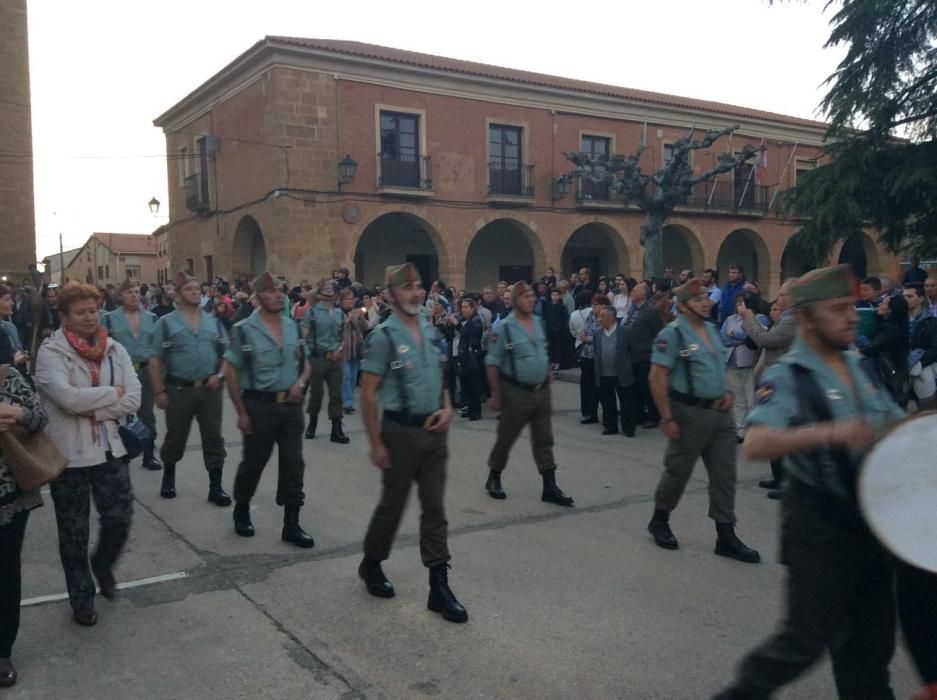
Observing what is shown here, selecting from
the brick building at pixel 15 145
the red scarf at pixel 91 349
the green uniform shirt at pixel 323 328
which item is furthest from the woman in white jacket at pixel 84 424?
the brick building at pixel 15 145

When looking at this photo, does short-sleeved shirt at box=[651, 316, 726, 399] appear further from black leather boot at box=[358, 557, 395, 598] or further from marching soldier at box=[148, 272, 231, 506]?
marching soldier at box=[148, 272, 231, 506]

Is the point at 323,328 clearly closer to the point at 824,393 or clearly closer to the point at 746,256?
the point at 824,393

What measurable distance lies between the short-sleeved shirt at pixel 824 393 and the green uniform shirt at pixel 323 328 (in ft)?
21.1

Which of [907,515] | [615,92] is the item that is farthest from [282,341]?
[615,92]

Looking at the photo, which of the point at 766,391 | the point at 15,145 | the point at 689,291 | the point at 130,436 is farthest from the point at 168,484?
the point at 15,145

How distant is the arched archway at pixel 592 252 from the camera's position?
29.0 m

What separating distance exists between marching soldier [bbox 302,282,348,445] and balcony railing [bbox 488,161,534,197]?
16.5 metres

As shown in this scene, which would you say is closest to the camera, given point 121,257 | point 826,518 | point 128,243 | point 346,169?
point 826,518

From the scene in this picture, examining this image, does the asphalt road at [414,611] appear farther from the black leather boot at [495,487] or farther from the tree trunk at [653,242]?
the tree trunk at [653,242]

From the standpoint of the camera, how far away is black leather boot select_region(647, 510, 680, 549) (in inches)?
209

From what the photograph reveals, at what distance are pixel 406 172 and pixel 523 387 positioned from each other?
18.0 meters

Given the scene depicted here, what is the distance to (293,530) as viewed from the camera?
17.6 feet

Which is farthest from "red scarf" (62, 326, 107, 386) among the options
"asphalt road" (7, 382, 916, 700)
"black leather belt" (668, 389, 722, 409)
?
"black leather belt" (668, 389, 722, 409)

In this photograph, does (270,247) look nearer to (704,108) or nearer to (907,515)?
(704,108)
